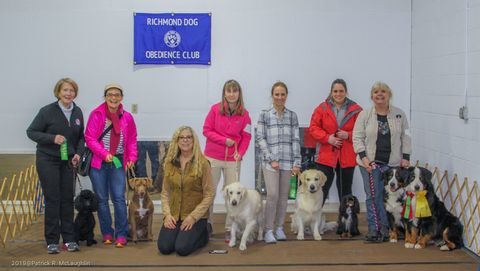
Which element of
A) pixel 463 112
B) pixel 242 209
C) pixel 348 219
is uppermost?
pixel 463 112

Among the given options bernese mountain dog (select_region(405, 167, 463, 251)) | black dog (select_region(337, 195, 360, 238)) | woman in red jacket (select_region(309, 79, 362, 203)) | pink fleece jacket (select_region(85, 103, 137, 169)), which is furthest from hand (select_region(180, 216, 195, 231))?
bernese mountain dog (select_region(405, 167, 463, 251))

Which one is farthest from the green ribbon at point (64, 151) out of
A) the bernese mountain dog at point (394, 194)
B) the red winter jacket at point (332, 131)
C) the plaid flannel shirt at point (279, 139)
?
the bernese mountain dog at point (394, 194)

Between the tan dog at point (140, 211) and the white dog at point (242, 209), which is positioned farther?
the tan dog at point (140, 211)

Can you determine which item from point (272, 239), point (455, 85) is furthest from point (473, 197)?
point (272, 239)

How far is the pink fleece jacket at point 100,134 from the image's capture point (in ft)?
17.6

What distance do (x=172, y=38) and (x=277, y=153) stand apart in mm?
2201

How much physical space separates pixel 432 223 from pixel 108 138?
2996mm

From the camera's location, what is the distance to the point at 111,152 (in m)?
5.48

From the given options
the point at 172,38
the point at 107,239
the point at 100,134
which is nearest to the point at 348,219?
the point at 107,239

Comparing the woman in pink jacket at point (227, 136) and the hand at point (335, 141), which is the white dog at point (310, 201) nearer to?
the hand at point (335, 141)

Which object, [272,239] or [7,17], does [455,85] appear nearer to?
[272,239]

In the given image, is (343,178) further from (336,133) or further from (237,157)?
(237,157)

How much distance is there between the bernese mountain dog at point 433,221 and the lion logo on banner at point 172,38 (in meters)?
3.10

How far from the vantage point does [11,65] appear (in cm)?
704
